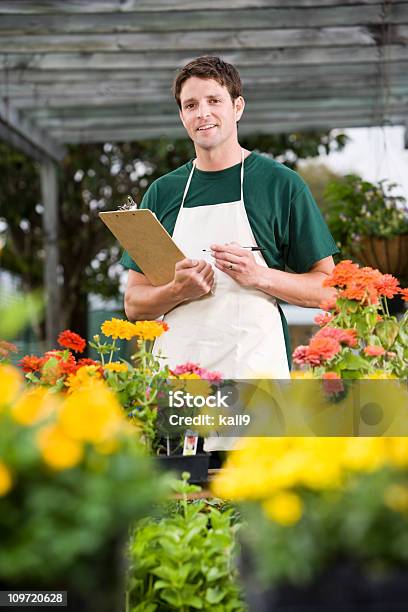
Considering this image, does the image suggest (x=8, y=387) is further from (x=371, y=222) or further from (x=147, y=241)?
(x=371, y=222)

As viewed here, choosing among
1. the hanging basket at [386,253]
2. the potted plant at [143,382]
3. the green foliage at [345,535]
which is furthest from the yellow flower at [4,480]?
the hanging basket at [386,253]

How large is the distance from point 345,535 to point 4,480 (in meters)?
0.32

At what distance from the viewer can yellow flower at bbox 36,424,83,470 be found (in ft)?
2.71

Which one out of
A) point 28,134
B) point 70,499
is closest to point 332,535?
point 70,499

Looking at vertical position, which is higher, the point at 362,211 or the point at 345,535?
the point at 362,211

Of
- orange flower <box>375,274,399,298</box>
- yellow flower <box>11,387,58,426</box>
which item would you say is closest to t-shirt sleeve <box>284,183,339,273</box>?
orange flower <box>375,274,399,298</box>

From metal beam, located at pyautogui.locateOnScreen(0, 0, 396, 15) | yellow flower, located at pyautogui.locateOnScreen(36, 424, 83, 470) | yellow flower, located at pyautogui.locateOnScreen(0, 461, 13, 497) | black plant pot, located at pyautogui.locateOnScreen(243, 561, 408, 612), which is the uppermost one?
metal beam, located at pyautogui.locateOnScreen(0, 0, 396, 15)

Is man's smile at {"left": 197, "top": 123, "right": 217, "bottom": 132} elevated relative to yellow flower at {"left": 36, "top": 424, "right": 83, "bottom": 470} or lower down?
elevated

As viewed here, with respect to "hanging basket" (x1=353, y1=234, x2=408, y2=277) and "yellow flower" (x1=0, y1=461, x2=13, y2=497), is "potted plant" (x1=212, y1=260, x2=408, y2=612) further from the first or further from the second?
"hanging basket" (x1=353, y1=234, x2=408, y2=277)

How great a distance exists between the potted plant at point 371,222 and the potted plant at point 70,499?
422 centimetres

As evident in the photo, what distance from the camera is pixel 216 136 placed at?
84.1 inches

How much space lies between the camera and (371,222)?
16.6ft

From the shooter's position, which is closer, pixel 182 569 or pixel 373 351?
pixel 182 569

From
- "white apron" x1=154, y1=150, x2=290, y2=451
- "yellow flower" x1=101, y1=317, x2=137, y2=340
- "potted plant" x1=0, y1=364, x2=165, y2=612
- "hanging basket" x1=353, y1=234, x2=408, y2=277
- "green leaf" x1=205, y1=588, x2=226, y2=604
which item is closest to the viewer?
"potted plant" x1=0, y1=364, x2=165, y2=612
